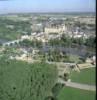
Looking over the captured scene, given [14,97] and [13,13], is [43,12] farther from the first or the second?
[14,97]

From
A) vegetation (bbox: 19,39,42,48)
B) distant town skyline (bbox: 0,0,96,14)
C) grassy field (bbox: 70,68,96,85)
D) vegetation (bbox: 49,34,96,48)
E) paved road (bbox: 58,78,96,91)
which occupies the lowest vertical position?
paved road (bbox: 58,78,96,91)

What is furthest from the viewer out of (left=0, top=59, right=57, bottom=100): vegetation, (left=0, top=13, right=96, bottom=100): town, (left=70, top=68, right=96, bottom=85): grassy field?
(left=0, top=59, right=57, bottom=100): vegetation

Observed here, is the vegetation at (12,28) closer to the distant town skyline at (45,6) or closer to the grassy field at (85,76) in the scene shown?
the distant town skyline at (45,6)

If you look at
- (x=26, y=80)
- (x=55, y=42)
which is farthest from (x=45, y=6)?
(x=26, y=80)

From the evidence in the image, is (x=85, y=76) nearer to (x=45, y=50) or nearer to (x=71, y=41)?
(x=71, y=41)

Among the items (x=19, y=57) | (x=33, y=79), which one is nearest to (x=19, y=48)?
(x=19, y=57)

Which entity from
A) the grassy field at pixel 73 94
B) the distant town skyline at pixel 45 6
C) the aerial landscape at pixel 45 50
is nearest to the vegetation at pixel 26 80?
the aerial landscape at pixel 45 50

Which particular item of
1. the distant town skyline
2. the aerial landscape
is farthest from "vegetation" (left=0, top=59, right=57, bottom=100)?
the distant town skyline

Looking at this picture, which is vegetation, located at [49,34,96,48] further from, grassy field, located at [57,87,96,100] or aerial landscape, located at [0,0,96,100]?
grassy field, located at [57,87,96,100]
